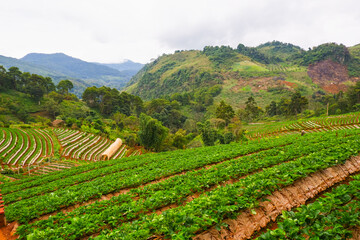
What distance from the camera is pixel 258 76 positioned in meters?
112

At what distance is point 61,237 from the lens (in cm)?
491

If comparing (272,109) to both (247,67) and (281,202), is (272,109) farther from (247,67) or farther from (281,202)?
(281,202)

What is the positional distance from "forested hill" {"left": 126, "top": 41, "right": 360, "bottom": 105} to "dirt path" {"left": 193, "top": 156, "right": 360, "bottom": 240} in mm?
87656

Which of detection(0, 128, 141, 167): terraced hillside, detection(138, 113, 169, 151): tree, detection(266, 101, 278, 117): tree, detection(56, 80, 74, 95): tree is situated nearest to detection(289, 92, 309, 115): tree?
detection(266, 101, 278, 117): tree

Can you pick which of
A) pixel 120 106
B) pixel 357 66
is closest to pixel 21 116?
pixel 120 106

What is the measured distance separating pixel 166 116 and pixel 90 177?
186ft

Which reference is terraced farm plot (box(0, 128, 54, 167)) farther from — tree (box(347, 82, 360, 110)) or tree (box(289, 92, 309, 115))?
tree (box(347, 82, 360, 110))

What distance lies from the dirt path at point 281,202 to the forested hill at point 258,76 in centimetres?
8766

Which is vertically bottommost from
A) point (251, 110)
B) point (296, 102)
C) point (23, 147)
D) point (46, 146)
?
point (46, 146)

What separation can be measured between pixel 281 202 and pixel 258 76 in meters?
122

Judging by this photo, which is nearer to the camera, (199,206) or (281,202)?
(199,206)

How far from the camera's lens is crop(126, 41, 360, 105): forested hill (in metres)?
100

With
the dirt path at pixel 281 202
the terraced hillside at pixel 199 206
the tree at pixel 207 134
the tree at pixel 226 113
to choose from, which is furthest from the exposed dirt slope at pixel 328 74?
the terraced hillside at pixel 199 206

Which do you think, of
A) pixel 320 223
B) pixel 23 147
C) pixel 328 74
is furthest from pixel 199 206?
pixel 328 74
